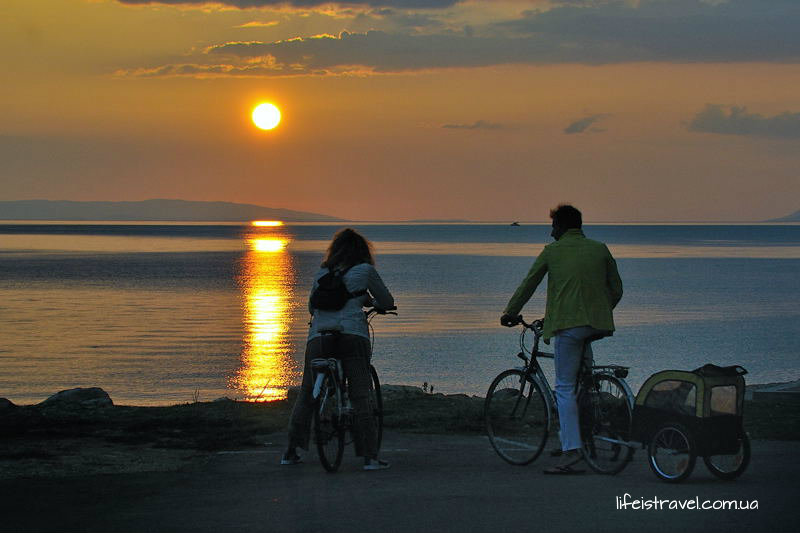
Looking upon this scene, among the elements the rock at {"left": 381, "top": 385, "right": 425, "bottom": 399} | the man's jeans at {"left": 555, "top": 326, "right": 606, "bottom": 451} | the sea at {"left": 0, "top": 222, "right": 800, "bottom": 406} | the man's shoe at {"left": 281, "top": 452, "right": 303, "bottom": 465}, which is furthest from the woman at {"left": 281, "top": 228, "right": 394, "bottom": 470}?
the sea at {"left": 0, "top": 222, "right": 800, "bottom": 406}

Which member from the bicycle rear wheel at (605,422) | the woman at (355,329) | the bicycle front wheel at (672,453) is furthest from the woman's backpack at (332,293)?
the bicycle front wheel at (672,453)

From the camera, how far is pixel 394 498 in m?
7.69

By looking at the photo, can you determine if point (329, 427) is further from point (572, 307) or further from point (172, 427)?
point (172, 427)

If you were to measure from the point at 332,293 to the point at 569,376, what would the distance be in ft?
6.58

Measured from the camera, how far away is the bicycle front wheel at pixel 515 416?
930 cm

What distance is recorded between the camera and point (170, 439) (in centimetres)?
1068

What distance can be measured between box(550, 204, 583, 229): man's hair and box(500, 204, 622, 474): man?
14 cm

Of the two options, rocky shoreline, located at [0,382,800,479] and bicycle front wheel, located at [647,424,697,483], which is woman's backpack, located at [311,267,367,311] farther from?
bicycle front wheel, located at [647,424,697,483]

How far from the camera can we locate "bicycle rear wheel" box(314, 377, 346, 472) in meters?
8.79

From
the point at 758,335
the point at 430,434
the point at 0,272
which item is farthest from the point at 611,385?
the point at 0,272

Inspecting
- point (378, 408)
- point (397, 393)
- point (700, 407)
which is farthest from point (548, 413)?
point (397, 393)

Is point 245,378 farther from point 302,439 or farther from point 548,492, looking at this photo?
point 548,492

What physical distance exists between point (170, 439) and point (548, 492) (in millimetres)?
4300

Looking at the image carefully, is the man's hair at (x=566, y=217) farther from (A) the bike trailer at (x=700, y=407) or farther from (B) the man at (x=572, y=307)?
(A) the bike trailer at (x=700, y=407)
